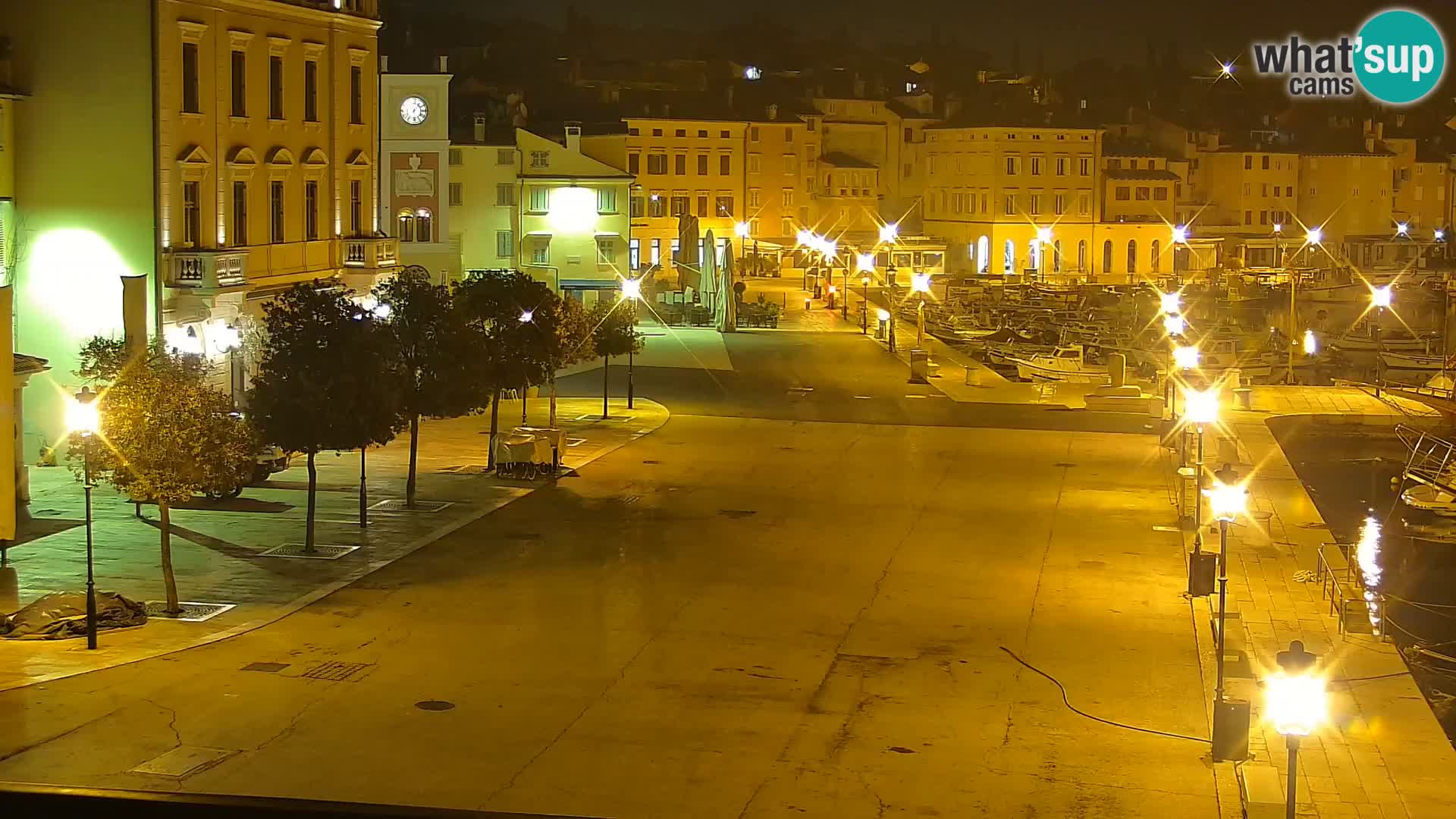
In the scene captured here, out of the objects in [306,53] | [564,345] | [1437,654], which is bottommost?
[1437,654]

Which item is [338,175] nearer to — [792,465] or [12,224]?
[12,224]

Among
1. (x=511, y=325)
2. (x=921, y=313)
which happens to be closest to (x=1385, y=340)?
(x=921, y=313)

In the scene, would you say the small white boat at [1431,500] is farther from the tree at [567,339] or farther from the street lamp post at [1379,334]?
the tree at [567,339]

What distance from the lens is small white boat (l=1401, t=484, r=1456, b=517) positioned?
36.9 m

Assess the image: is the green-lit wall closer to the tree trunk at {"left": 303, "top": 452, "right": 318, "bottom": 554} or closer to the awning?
the tree trunk at {"left": 303, "top": 452, "right": 318, "bottom": 554}

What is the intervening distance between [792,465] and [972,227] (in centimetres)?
7821

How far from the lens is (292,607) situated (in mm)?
24031

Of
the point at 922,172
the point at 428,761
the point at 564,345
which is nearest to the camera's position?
the point at 428,761

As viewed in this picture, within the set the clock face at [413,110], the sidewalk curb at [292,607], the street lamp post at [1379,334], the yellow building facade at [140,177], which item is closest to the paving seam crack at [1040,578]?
the sidewalk curb at [292,607]

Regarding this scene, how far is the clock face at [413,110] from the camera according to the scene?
67.8m

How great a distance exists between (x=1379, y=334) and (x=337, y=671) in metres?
65.1

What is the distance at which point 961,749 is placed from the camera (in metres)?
18.3

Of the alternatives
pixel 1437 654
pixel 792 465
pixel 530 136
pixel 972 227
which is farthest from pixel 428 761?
pixel 972 227

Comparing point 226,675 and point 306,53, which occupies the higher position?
point 306,53
